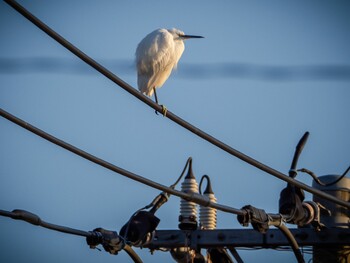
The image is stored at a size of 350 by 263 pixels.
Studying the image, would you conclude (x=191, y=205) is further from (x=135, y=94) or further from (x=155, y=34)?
(x=155, y=34)

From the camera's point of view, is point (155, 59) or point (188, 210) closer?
point (188, 210)

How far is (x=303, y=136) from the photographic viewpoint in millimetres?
7527

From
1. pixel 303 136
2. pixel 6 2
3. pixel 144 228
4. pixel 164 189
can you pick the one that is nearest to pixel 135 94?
pixel 164 189

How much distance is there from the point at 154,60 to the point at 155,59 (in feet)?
0.06

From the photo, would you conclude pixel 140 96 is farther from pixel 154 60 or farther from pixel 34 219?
pixel 154 60

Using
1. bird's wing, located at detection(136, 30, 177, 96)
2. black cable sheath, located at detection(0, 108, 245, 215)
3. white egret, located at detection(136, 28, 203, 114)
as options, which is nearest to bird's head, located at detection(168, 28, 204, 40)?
white egret, located at detection(136, 28, 203, 114)

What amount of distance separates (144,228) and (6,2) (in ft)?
9.91

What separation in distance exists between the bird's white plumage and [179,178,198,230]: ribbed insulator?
3732 millimetres

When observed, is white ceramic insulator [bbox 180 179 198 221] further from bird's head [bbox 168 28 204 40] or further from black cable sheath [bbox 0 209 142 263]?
bird's head [bbox 168 28 204 40]

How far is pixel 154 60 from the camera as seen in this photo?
1124cm

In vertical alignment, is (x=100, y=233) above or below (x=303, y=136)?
below

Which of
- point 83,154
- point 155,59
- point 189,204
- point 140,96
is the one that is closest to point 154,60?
point 155,59

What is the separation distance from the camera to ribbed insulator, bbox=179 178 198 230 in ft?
24.4

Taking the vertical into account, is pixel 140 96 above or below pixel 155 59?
below
